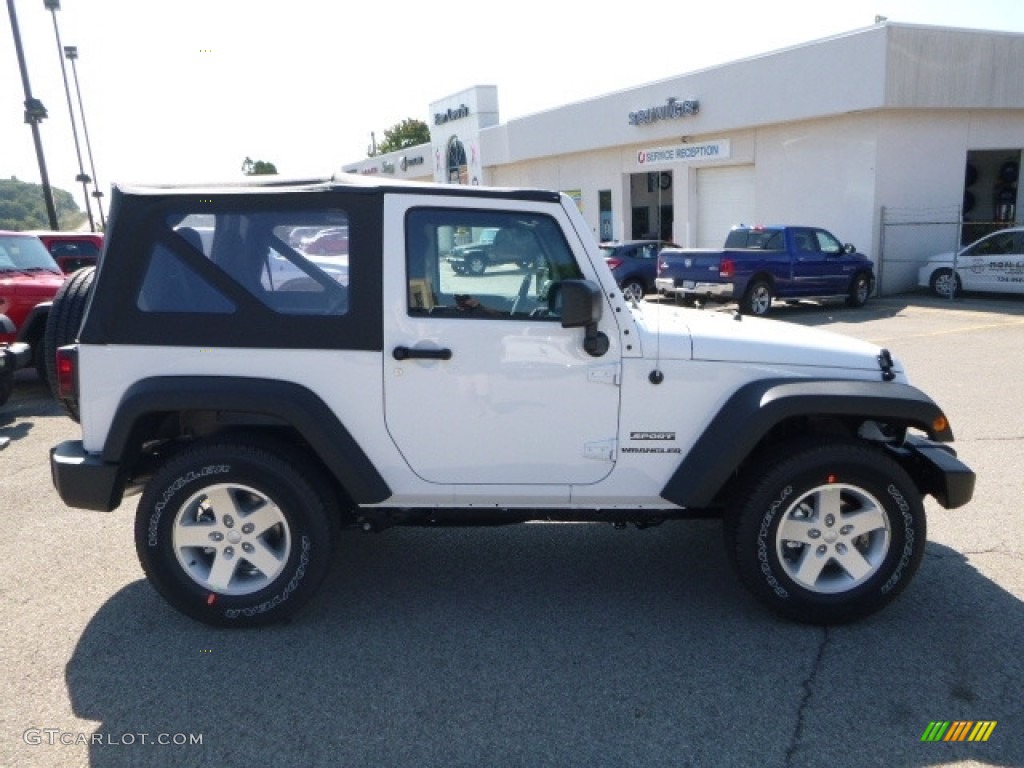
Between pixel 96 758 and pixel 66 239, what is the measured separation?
36.9 feet

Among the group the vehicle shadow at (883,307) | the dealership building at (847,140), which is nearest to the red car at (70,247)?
the vehicle shadow at (883,307)

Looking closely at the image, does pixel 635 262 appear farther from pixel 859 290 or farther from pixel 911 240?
pixel 911 240

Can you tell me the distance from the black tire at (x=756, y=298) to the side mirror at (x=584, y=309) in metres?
12.9

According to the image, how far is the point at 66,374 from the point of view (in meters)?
3.99

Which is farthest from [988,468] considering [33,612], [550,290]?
[33,612]

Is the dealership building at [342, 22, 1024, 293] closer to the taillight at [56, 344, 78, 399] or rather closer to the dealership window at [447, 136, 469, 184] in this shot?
the dealership window at [447, 136, 469, 184]

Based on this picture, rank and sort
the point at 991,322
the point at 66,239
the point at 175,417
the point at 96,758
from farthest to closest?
the point at 991,322 → the point at 66,239 → the point at 175,417 → the point at 96,758

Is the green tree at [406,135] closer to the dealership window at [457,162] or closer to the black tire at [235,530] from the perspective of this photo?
the dealership window at [457,162]

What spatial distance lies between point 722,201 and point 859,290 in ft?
24.9

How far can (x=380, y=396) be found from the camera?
3.69 meters

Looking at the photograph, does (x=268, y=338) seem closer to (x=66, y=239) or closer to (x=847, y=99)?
(x=66, y=239)

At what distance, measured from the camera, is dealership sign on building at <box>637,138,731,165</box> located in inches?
911

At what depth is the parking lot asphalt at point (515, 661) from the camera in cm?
297

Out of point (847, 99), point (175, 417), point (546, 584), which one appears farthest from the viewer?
point (847, 99)
